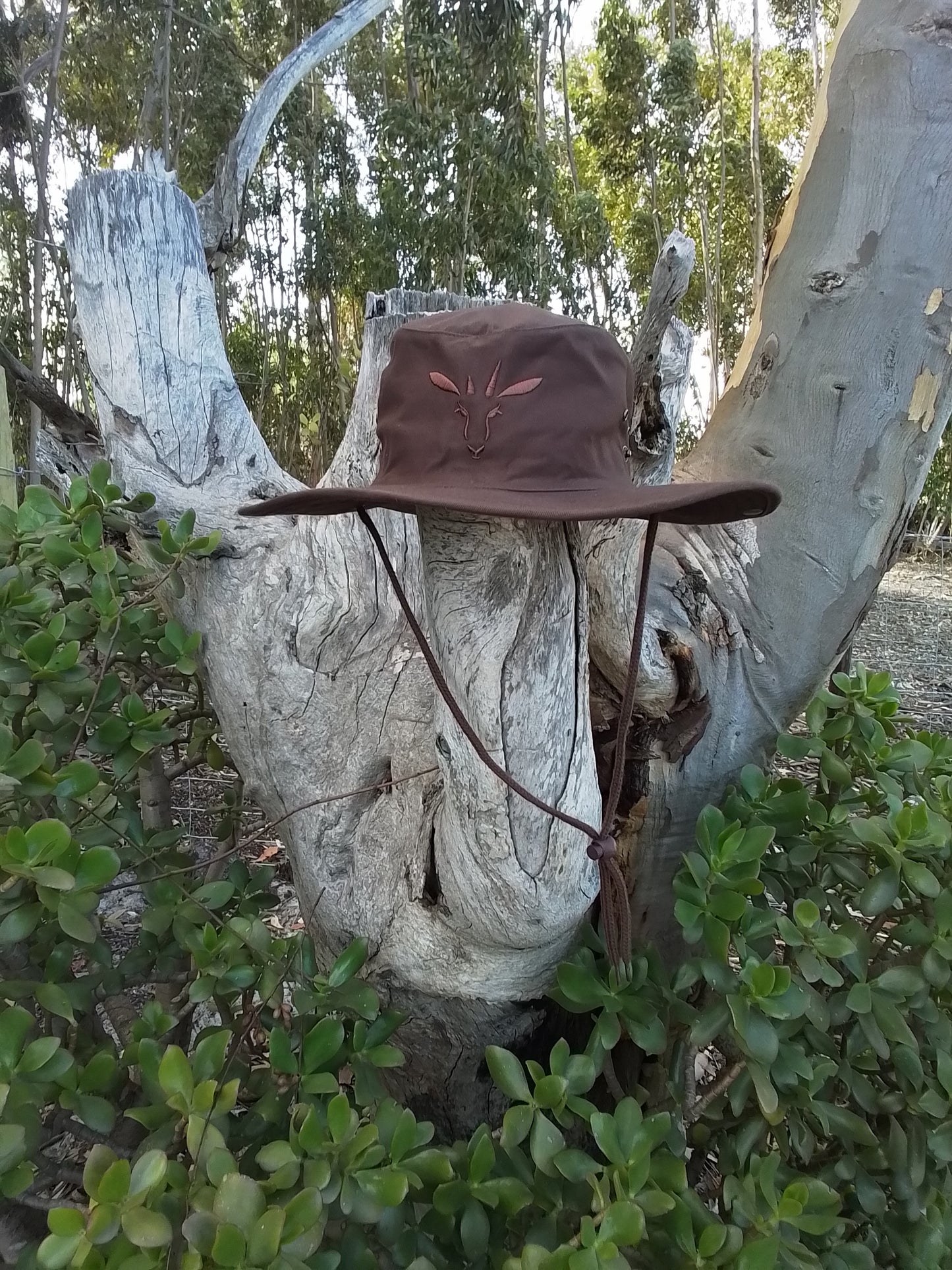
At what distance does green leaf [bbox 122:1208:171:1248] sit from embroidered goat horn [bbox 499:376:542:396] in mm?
757

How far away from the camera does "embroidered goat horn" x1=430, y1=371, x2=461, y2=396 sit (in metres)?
0.75

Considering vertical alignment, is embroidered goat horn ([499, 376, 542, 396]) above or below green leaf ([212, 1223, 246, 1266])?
above

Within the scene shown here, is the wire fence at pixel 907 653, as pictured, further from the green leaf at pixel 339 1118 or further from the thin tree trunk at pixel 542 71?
the thin tree trunk at pixel 542 71

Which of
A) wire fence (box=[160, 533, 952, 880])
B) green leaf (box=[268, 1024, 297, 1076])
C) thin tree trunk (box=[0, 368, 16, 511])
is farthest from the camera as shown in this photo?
wire fence (box=[160, 533, 952, 880])

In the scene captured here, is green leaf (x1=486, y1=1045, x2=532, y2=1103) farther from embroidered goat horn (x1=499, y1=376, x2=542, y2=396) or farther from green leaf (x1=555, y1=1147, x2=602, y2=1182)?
embroidered goat horn (x1=499, y1=376, x2=542, y2=396)

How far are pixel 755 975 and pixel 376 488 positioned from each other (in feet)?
2.02

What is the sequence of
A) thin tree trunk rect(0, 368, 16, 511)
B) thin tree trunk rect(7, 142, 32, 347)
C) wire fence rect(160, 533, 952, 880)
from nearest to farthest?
1. thin tree trunk rect(0, 368, 16, 511)
2. wire fence rect(160, 533, 952, 880)
3. thin tree trunk rect(7, 142, 32, 347)

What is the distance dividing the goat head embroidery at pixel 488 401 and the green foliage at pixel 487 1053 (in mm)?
425

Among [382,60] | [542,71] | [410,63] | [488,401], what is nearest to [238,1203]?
[488,401]

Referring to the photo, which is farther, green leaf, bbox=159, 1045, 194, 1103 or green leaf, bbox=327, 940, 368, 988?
green leaf, bbox=327, 940, 368, 988

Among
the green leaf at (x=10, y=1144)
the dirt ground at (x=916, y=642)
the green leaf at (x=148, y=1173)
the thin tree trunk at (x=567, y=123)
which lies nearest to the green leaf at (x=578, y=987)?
the green leaf at (x=148, y=1173)

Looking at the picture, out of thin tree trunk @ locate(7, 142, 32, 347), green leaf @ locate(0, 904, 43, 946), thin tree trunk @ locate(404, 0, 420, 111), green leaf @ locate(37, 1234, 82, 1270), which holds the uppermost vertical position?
thin tree trunk @ locate(404, 0, 420, 111)

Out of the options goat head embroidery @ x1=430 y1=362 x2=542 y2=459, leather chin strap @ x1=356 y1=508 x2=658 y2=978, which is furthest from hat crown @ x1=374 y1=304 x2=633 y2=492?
leather chin strap @ x1=356 y1=508 x2=658 y2=978

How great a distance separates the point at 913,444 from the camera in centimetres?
109
